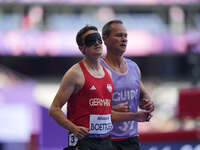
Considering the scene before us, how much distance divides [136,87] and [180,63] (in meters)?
19.7

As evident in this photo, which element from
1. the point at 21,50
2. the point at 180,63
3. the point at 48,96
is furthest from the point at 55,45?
the point at 180,63

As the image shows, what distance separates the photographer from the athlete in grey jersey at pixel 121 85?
5.30 metres

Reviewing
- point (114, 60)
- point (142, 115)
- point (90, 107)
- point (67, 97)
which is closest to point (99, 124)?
point (90, 107)

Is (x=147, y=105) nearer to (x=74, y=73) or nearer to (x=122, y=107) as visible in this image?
(x=122, y=107)

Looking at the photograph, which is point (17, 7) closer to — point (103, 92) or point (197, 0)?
point (197, 0)

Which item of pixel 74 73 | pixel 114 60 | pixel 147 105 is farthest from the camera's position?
pixel 114 60

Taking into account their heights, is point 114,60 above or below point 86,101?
above

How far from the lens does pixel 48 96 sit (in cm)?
1906

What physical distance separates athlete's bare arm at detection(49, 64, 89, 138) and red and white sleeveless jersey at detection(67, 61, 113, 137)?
0.07 meters

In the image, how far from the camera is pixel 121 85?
5.31 metres

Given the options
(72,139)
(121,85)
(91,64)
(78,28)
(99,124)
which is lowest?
(72,139)

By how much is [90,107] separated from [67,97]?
221 millimetres

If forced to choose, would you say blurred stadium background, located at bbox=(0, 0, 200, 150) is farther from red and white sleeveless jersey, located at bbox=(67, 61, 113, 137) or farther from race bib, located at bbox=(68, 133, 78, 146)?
race bib, located at bbox=(68, 133, 78, 146)

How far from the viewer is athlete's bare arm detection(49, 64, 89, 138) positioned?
4457 millimetres
